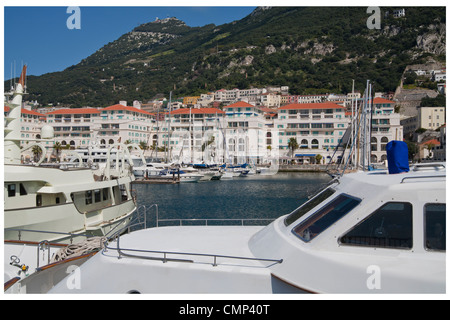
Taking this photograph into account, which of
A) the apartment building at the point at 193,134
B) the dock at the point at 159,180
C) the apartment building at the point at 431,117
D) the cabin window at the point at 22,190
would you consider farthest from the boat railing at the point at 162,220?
the apartment building at the point at 431,117

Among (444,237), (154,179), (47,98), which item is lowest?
(154,179)

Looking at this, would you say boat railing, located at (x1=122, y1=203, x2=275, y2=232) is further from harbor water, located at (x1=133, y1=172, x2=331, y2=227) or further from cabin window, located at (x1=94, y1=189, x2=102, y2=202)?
cabin window, located at (x1=94, y1=189, x2=102, y2=202)

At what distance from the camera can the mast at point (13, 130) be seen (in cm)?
1352

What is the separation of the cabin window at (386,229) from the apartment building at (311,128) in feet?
281

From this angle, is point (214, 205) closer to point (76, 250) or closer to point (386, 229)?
point (76, 250)

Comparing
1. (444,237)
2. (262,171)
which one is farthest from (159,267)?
(262,171)

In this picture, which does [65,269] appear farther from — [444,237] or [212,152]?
[212,152]

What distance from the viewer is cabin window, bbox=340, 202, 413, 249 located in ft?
11.6

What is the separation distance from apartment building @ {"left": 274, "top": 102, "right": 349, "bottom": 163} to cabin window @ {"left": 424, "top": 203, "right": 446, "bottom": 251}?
282ft

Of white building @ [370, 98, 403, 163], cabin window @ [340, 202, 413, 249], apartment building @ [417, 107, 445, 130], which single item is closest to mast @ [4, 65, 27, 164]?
cabin window @ [340, 202, 413, 249]

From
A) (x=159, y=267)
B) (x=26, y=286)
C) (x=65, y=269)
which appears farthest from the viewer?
(x=65, y=269)
